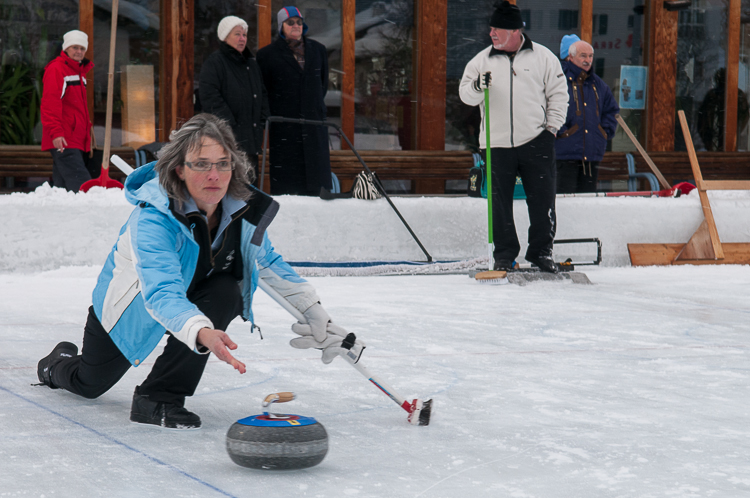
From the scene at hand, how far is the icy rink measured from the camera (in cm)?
196

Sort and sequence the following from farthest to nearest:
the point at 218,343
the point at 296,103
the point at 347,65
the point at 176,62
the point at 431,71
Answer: the point at 431,71, the point at 347,65, the point at 176,62, the point at 296,103, the point at 218,343

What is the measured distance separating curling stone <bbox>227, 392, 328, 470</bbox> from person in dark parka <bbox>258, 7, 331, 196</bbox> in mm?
5370

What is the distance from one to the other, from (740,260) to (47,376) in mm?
6105

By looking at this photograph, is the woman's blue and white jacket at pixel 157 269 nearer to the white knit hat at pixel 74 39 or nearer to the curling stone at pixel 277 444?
the curling stone at pixel 277 444

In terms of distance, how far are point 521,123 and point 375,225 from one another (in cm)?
150

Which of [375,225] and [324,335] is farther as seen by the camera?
[375,225]

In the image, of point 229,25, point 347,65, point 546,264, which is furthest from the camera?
point 347,65

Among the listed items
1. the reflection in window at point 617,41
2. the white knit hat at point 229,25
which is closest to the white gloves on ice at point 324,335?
the white knit hat at point 229,25

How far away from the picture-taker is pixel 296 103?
7301mm

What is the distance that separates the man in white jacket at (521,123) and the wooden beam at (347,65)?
3.77 metres

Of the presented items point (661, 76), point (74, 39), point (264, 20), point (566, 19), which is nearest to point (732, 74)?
point (661, 76)

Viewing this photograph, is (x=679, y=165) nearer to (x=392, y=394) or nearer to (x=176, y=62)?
(x=176, y=62)

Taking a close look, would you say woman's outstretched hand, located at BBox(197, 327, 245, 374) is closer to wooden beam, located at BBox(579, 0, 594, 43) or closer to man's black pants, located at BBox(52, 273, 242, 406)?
man's black pants, located at BBox(52, 273, 242, 406)

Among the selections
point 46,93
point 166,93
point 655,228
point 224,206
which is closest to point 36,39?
point 166,93
